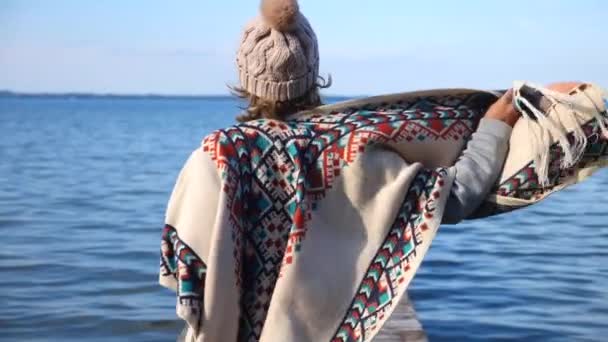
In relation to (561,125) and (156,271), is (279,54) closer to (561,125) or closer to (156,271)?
(561,125)

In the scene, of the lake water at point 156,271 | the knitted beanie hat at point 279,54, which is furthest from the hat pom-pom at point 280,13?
the lake water at point 156,271

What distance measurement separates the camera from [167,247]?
2.54m

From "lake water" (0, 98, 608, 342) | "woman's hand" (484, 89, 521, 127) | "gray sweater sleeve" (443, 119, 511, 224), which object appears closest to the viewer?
"gray sweater sleeve" (443, 119, 511, 224)

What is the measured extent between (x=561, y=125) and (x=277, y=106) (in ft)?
2.29

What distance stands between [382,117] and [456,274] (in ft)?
21.9

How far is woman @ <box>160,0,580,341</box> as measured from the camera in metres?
2.47

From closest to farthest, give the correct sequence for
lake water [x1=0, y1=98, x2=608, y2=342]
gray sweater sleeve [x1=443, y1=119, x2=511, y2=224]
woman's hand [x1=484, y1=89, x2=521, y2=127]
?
gray sweater sleeve [x1=443, y1=119, x2=511, y2=224] → woman's hand [x1=484, y1=89, x2=521, y2=127] → lake water [x1=0, y1=98, x2=608, y2=342]

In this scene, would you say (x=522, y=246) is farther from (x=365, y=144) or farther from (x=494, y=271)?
(x=365, y=144)

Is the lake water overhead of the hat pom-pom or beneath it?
beneath

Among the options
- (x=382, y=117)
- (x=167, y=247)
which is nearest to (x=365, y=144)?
(x=382, y=117)

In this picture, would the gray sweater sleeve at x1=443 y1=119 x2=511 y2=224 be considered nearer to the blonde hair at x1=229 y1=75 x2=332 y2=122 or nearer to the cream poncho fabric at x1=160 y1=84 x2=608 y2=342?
the cream poncho fabric at x1=160 y1=84 x2=608 y2=342

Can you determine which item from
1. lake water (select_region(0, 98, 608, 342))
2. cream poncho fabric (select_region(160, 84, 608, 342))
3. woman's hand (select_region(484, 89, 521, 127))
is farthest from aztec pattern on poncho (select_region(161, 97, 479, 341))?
lake water (select_region(0, 98, 608, 342))

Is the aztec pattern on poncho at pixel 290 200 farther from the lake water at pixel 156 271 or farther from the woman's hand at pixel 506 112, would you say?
the lake water at pixel 156 271

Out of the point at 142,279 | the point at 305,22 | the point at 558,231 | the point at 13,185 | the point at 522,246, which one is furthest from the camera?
the point at 13,185
